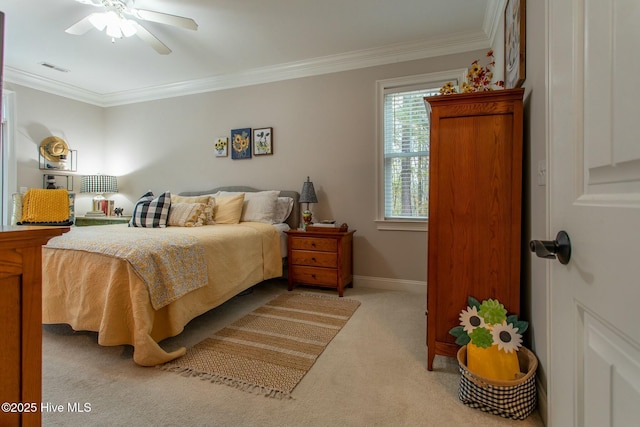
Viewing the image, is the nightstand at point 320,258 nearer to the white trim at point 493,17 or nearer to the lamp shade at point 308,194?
the lamp shade at point 308,194

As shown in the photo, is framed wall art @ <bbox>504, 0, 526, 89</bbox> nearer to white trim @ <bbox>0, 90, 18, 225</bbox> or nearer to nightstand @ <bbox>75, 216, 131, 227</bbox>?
nightstand @ <bbox>75, 216, 131, 227</bbox>

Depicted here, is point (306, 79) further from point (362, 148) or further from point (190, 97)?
point (190, 97)

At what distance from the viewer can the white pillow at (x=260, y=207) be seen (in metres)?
3.41

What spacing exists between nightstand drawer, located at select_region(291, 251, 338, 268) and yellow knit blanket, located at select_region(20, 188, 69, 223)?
2766 mm

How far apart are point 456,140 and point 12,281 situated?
1.89m

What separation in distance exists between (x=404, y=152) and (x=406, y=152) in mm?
21

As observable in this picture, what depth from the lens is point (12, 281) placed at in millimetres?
753

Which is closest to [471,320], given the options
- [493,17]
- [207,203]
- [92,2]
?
[493,17]

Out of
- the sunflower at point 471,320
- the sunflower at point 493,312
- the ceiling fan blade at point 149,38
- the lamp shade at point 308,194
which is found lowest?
the sunflower at point 471,320

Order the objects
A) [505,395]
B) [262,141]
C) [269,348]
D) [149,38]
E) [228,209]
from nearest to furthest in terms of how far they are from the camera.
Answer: [505,395]
[269,348]
[149,38]
[228,209]
[262,141]

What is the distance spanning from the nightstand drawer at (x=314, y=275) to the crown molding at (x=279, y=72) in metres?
2.29

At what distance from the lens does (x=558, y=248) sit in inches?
24.3

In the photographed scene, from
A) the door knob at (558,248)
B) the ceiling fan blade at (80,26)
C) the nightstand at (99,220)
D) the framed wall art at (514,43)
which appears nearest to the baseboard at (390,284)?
the framed wall art at (514,43)

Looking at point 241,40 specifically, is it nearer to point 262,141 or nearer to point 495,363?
point 262,141
